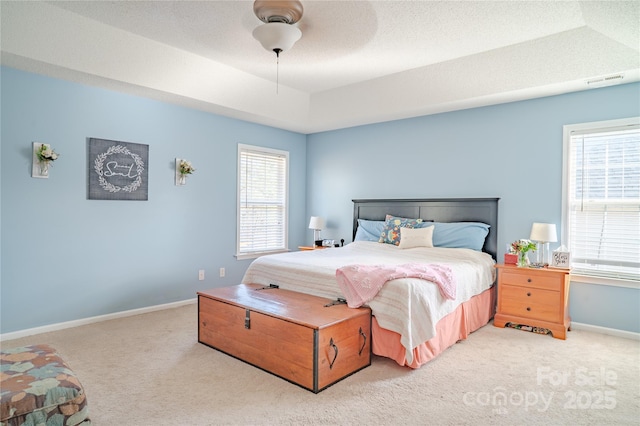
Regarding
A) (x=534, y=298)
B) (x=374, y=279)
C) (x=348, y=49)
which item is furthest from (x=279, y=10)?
(x=534, y=298)

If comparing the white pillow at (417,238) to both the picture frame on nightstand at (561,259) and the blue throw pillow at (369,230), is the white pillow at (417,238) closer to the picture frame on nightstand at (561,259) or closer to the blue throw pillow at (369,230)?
the blue throw pillow at (369,230)

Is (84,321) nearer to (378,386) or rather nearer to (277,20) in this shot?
(378,386)

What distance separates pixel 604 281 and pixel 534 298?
67cm

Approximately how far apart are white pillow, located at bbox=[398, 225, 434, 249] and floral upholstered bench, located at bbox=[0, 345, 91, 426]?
3.36 metres

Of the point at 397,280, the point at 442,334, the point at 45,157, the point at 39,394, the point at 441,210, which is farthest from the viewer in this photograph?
the point at 441,210

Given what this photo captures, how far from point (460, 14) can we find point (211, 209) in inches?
137

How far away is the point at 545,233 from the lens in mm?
3732

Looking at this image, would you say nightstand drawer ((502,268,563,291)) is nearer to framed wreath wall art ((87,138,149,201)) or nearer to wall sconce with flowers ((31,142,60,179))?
framed wreath wall art ((87,138,149,201))

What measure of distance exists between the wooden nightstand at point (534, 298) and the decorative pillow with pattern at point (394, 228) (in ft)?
3.66

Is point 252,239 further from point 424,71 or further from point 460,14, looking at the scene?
point 460,14

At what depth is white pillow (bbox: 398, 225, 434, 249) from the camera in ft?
14.2

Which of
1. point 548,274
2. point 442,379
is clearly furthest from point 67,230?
point 548,274

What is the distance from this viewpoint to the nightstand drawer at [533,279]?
358cm

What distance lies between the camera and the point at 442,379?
8.72 feet
